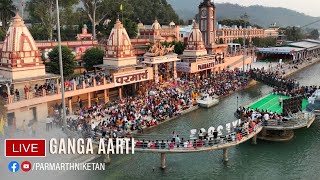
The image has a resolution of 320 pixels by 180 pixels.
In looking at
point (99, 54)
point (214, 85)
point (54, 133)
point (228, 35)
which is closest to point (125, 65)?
point (99, 54)

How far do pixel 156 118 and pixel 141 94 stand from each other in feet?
28.3

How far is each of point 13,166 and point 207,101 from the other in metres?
24.9

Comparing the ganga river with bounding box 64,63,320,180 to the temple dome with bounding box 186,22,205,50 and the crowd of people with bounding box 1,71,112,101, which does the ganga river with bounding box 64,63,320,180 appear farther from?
the temple dome with bounding box 186,22,205,50

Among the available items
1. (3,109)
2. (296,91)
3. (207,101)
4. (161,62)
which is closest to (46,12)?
(161,62)

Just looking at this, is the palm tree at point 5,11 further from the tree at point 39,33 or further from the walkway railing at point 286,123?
the walkway railing at point 286,123

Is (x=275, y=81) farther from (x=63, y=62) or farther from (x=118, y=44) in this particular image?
(x=63, y=62)

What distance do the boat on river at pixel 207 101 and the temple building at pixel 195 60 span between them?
11017mm

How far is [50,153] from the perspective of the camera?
847 inches

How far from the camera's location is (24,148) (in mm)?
19719

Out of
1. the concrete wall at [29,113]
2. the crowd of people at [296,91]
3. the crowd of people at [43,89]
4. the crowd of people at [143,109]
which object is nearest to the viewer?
the crowd of people at [143,109]

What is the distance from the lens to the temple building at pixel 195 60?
5269cm

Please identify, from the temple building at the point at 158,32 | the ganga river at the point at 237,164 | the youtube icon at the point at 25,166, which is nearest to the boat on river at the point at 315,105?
the ganga river at the point at 237,164

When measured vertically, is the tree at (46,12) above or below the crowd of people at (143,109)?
above

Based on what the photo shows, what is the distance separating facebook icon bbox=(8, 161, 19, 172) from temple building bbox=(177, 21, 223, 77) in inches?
1388
